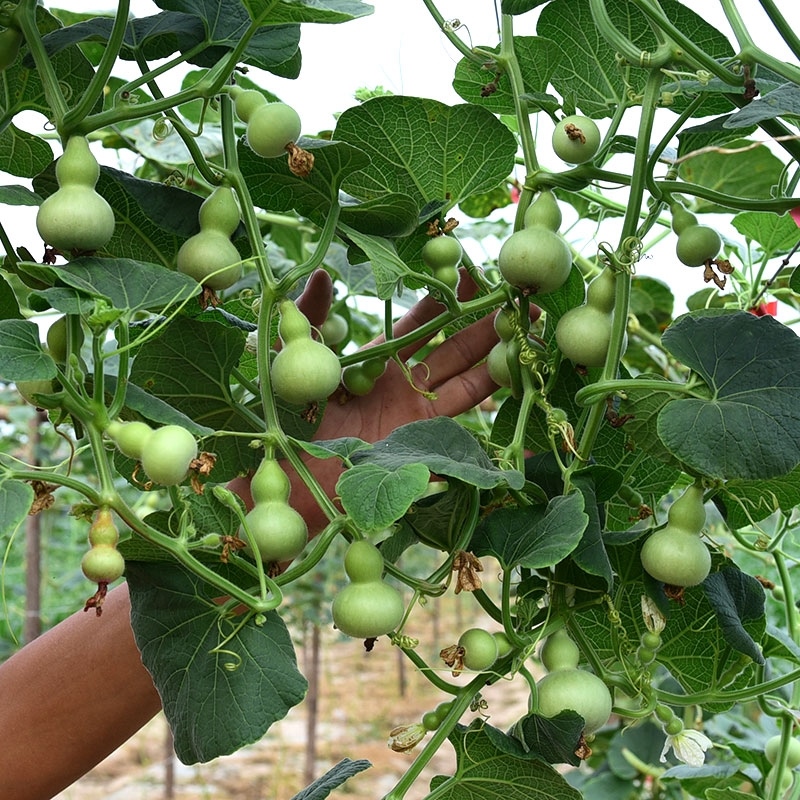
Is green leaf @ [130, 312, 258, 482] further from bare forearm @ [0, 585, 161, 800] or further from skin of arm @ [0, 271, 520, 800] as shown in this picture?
bare forearm @ [0, 585, 161, 800]

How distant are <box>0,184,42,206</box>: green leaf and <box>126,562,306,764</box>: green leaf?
0.22 m

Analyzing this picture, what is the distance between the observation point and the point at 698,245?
0.59m

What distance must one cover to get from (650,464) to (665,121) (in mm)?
258

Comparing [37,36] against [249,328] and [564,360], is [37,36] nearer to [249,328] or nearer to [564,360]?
[249,328]

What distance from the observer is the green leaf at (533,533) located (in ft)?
1.72

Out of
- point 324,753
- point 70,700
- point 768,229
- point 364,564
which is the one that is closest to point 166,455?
point 364,564

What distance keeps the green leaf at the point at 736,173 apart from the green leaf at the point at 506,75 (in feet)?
0.86

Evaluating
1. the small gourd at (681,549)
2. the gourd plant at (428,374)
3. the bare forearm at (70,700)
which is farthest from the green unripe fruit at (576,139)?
the bare forearm at (70,700)

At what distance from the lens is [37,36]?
50 centimetres

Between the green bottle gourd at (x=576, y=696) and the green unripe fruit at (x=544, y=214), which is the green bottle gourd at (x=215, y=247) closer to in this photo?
the green unripe fruit at (x=544, y=214)

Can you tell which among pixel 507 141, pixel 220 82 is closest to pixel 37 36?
pixel 220 82

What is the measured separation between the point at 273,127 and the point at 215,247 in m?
0.07

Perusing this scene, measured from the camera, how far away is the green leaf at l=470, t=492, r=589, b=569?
525 millimetres

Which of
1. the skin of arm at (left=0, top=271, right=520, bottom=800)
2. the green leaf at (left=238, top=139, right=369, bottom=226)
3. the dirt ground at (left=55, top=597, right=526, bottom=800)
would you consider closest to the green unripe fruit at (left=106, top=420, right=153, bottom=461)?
the green leaf at (left=238, top=139, right=369, bottom=226)
